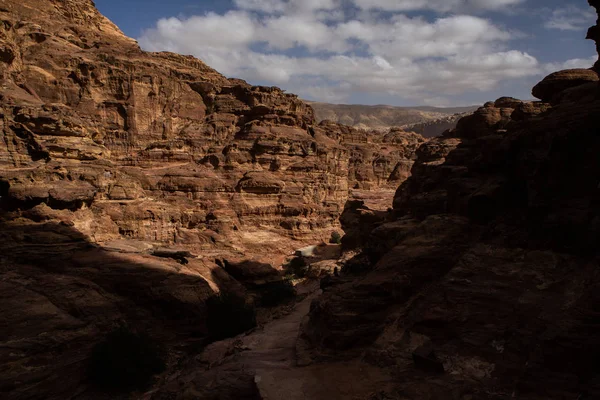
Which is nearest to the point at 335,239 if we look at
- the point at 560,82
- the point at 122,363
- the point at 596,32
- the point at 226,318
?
the point at 226,318

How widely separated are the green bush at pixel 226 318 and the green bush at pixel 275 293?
3925mm

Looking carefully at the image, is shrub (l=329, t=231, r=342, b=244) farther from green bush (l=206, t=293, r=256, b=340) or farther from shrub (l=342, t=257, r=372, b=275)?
shrub (l=342, t=257, r=372, b=275)

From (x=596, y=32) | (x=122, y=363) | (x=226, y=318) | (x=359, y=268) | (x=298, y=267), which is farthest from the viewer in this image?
(x=298, y=267)

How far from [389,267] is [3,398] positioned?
42.7 feet

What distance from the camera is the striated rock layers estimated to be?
1328 centimetres

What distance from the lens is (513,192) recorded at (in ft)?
35.8

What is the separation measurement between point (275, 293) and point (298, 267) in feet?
25.1

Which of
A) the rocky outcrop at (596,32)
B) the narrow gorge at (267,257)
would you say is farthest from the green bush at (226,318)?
the rocky outcrop at (596,32)

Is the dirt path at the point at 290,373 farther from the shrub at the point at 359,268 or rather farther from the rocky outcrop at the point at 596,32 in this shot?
the rocky outcrop at the point at 596,32

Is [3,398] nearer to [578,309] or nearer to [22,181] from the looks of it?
[22,181]

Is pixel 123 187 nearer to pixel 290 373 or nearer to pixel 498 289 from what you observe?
Answer: pixel 290 373

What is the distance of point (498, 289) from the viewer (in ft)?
28.8

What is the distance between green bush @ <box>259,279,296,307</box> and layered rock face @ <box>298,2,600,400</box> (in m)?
8.76

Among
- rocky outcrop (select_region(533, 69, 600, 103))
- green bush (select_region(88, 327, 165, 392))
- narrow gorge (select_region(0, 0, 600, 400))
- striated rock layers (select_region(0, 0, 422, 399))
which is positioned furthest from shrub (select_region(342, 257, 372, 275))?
rocky outcrop (select_region(533, 69, 600, 103))
